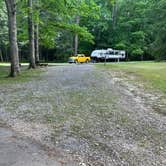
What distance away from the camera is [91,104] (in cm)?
793

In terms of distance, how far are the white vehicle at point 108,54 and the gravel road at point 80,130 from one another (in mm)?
30204

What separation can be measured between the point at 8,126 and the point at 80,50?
138ft

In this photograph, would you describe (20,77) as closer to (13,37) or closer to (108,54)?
(13,37)

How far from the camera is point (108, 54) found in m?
40.7

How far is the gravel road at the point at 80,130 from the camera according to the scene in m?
4.31

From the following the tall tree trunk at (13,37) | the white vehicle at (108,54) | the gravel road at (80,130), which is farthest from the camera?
the white vehicle at (108,54)

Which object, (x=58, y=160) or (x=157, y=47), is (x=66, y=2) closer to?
(x=58, y=160)

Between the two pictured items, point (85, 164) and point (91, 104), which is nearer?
point (85, 164)

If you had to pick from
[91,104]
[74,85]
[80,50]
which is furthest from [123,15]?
[91,104]

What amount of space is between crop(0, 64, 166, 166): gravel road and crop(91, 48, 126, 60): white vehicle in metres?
Result: 30.2

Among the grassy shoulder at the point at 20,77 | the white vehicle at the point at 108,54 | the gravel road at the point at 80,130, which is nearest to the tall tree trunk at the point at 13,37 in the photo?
the grassy shoulder at the point at 20,77

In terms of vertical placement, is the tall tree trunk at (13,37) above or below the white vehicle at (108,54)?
above

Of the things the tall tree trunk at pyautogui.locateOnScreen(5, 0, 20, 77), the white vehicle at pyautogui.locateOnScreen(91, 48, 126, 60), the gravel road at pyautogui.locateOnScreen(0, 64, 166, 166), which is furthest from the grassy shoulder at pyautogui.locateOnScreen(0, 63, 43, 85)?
the white vehicle at pyautogui.locateOnScreen(91, 48, 126, 60)

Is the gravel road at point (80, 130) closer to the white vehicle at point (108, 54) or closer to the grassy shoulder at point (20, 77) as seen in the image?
the grassy shoulder at point (20, 77)
